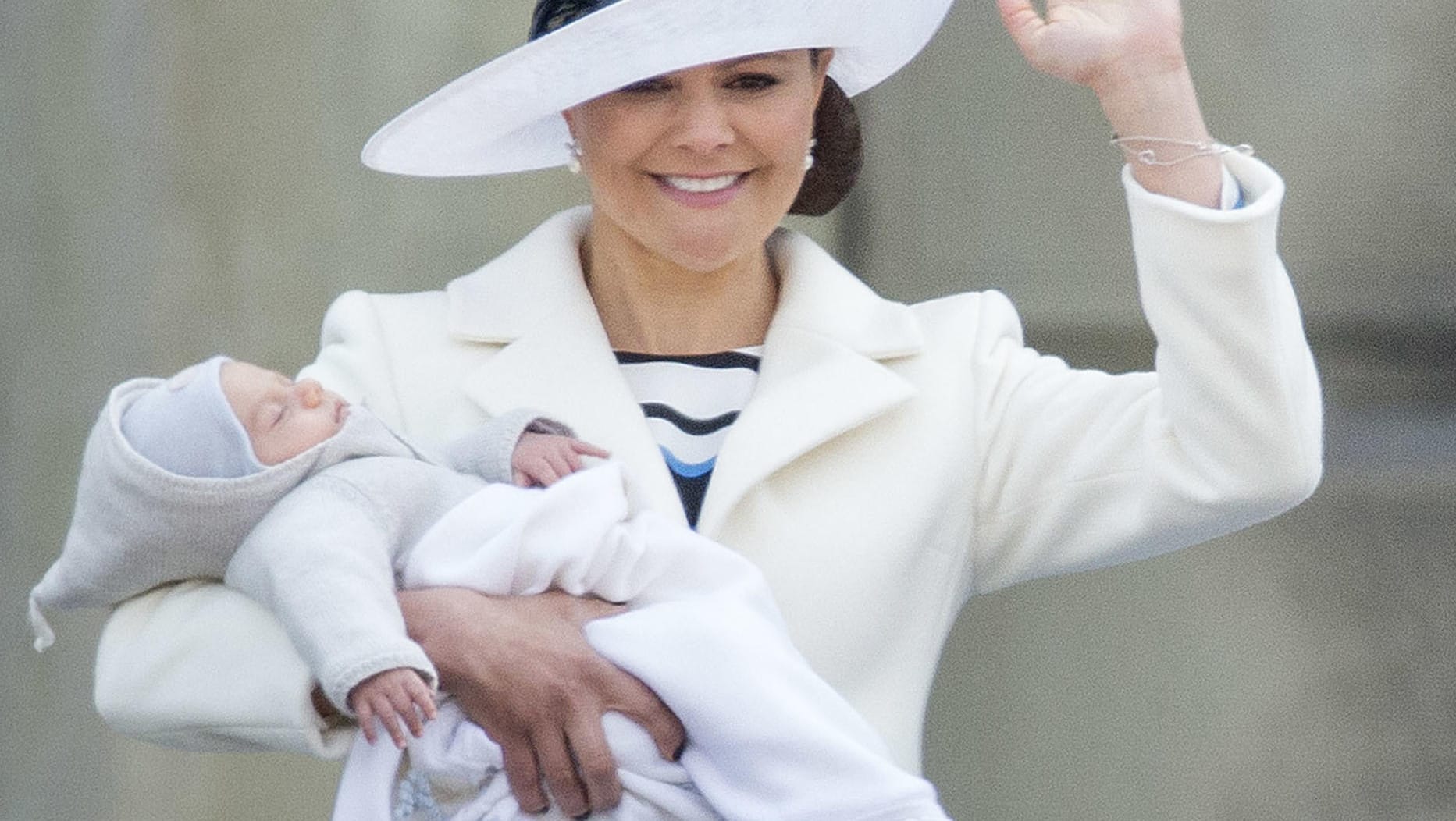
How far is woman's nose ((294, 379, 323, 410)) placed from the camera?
101 inches

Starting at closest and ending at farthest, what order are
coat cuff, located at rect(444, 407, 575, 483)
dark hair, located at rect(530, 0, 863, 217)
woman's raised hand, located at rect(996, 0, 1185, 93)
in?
woman's raised hand, located at rect(996, 0, 1185, 93)
coat cuff, located at rect(444, 407, 575, 483)
dark hair, located at rect(530, 0, 863, 217)

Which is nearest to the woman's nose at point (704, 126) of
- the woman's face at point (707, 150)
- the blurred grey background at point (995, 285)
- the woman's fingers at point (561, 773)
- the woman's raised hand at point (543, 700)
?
the woman's face at point (707, 150)

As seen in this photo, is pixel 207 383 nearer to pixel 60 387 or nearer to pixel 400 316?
pixel 400 316

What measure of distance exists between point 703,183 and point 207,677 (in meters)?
0.79

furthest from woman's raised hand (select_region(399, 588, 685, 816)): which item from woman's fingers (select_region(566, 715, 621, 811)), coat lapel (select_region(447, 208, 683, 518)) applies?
coat lapel (select_region(447, 208, 683, 518))

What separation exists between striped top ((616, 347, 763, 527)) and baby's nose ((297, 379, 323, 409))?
429mm

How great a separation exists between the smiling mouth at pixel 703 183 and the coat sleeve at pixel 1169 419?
1.19 ft

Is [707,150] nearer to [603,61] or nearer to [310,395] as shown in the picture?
[603,61]

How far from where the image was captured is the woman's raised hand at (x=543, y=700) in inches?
91.4

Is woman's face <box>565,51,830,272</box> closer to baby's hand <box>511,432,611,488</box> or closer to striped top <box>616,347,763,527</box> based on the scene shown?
striped top <box>616,347,763,527</box>

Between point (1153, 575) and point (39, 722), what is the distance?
6.78 ft

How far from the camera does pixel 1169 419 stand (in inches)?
100

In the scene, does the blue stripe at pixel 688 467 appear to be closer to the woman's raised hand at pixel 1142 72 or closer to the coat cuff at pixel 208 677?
the coat cuff at pixel 208 677

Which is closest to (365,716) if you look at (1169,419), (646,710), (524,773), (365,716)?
(365,716)
